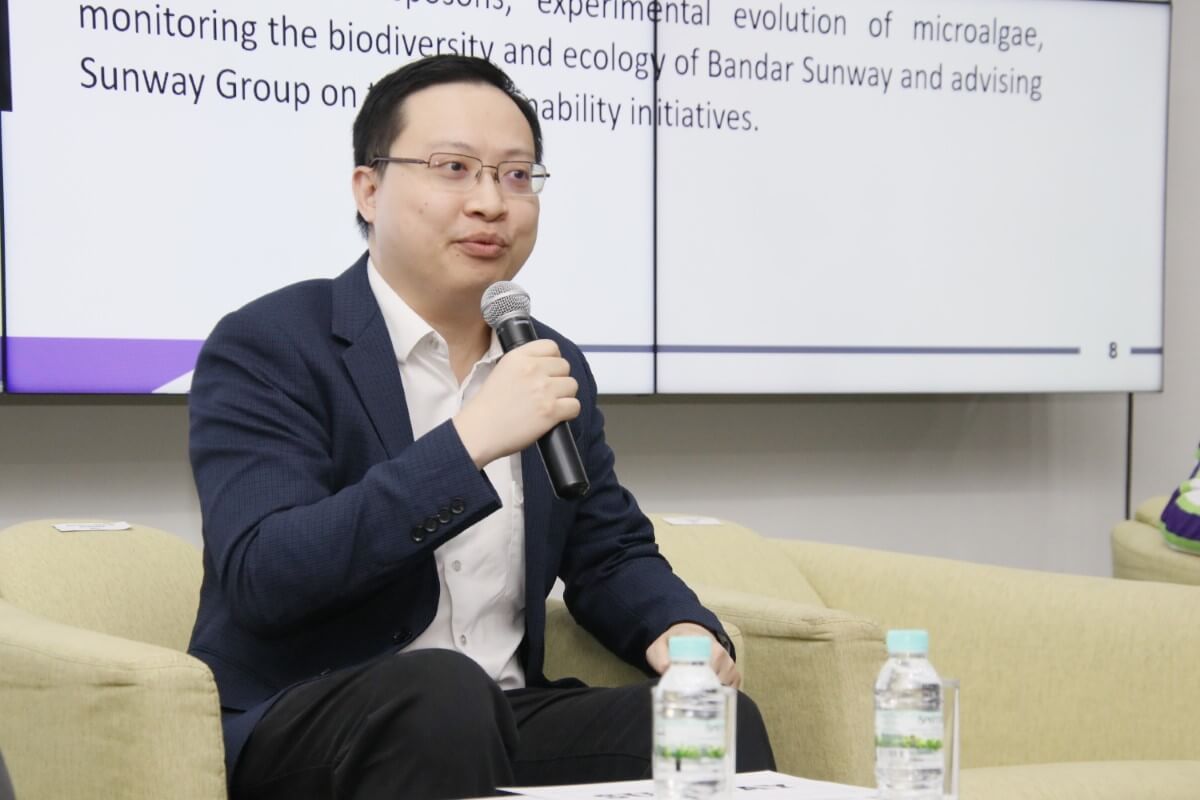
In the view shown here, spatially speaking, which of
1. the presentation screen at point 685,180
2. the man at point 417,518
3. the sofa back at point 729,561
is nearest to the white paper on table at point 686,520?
the sofa back at point 729,561

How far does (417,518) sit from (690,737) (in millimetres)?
617

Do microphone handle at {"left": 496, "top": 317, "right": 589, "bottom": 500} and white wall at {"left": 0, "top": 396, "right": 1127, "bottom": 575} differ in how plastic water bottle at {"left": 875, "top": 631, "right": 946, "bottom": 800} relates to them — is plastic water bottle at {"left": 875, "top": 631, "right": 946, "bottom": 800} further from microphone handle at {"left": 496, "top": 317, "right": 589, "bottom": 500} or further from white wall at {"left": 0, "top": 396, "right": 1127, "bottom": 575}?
white wall at {"left": 0, "top": 396, "right": 1127, "bottom": 575}

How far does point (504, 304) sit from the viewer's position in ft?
6.04

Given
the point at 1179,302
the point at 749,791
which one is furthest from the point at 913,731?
the point at 1179,302

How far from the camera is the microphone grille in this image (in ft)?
6.00

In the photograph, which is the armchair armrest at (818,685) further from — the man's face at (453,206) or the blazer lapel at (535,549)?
the man's face at (453,206)

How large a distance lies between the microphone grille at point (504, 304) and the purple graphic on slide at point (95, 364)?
1337mm

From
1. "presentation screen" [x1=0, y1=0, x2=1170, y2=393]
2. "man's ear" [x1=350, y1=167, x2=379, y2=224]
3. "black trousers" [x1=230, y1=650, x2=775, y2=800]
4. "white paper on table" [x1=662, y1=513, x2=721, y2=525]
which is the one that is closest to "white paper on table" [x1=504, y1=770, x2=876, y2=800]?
"black trousers" [x1=230, y1=650, x2=775, y2=800]

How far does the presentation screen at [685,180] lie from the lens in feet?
9.70

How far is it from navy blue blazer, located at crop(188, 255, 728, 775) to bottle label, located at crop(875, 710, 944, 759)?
61 cm

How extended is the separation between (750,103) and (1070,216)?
863 millimetres

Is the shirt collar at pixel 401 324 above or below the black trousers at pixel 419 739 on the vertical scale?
above

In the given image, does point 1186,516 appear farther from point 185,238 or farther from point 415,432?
point 185,238

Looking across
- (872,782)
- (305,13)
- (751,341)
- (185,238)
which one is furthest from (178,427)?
(872,782)
